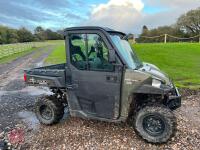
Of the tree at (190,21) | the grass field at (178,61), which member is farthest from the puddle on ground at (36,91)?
the tree at (190,21)

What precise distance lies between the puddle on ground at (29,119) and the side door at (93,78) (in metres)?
1.20

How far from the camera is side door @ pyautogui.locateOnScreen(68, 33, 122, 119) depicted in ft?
19.0

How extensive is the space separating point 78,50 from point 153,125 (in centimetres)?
216

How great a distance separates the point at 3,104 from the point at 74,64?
3.78 meters

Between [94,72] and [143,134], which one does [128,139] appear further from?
[94,72]

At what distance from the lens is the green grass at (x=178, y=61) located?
38.7 feet

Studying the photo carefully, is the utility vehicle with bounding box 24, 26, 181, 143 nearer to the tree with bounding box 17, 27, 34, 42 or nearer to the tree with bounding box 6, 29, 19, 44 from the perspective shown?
the tree with bounding box 6, 29, 19, 44

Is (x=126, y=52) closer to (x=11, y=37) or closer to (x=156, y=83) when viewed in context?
(x=156, y=83)

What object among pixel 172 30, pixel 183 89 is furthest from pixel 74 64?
pixel 172 30

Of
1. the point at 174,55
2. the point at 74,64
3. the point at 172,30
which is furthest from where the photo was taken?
the point at 172,30

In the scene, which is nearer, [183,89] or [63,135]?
[63,135]

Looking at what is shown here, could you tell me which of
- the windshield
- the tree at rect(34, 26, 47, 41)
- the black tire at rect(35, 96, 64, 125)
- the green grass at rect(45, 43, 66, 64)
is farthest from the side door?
the tree at rect(34, 26, 47, 41)

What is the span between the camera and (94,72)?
232 inches

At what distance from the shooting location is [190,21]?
46656 mm
